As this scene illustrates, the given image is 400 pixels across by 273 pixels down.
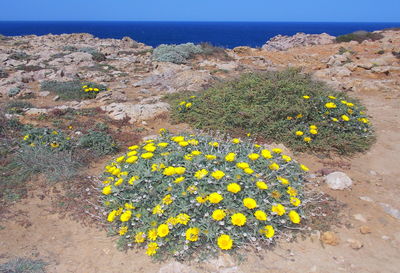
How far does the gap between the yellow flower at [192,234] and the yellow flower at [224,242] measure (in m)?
0.21

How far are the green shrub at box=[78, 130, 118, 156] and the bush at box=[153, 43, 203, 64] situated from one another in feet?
28.5

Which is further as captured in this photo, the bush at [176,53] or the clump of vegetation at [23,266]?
the bush at [176,53]

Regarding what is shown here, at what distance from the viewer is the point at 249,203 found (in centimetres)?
294

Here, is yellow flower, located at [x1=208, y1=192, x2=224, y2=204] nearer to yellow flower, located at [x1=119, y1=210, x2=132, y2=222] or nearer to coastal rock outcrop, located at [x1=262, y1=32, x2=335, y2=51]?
yellow flower, located at [x1=119, y1=210, x2=132, y2=222]

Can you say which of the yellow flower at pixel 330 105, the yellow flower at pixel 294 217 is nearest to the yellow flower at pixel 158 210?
the yellow flower at pixel 294 217

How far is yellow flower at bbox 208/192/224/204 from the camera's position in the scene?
2.93 m

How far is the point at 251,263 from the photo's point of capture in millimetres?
2805

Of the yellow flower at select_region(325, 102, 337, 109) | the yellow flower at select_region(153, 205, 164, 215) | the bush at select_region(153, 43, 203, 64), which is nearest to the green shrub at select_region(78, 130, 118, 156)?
the yellow flower at select_region(153, 205, 164, 215)

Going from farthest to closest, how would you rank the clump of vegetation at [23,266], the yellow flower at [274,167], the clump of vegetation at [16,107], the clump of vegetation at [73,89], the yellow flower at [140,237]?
the clump of vegetation at [73,89], the clump of vegetation at [16,107], the yellow flower at [274,167], the yellow flower at [140,237], the clump of vegetation at [23,266]

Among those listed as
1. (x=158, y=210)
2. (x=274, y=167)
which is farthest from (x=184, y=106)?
(x=158, y=210)

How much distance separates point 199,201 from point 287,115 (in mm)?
3229

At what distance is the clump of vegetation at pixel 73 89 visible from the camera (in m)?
8.38

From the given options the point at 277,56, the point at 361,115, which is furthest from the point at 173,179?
the point at 277,56

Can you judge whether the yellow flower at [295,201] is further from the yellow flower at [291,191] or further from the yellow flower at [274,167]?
the yellow flower at [274,167]
